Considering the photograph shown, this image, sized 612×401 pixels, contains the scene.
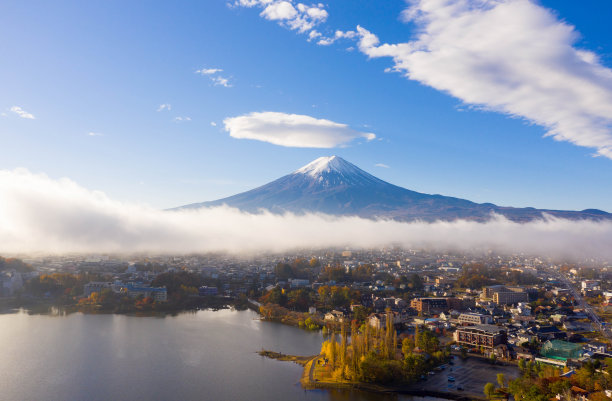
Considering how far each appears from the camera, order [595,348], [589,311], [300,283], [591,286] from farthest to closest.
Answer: [300,283] → [591,286] → [589,311] → [595,348]

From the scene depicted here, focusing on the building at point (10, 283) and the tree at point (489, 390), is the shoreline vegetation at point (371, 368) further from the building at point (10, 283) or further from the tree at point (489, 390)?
the building at point (10, 283)

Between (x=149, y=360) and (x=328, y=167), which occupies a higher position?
(x=328, y=167)

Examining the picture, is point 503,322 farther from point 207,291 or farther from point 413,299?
point 207,291

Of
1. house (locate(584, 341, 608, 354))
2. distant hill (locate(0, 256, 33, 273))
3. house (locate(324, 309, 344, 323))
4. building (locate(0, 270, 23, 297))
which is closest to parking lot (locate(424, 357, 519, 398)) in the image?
house (locate(584, 341, 608, 354))

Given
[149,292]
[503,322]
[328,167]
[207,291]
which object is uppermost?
[328,167]

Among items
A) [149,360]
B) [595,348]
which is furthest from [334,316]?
[595,348]

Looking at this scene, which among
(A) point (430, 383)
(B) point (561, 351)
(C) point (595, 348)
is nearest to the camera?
(A) point (430, 383)

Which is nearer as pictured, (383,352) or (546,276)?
(383,352)

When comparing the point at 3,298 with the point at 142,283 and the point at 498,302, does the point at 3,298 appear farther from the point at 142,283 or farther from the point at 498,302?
the point at 498,302

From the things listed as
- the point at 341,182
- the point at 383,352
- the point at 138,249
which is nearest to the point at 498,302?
the point at 383,352
